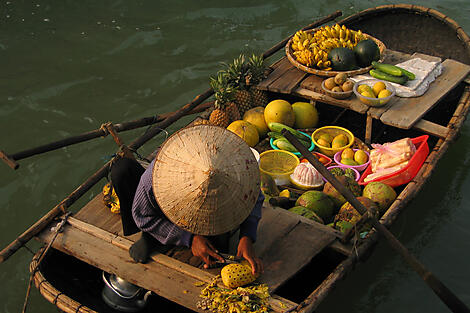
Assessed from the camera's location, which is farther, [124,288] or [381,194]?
[381,194]

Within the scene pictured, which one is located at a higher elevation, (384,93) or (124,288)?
(384,93)

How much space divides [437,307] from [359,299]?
0.77m

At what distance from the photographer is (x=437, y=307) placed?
4602 mm

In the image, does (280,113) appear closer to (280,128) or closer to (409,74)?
Answer: (280,128)

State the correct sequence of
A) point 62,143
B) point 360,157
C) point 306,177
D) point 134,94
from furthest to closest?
point 134,94
point 360,157
point 306,177
point 62,143

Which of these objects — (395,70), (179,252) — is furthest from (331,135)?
(179,252)

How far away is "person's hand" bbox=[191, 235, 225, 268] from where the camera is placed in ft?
10.6

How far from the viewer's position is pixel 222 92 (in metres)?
5.26

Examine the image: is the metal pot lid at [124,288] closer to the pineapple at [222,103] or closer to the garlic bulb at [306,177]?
the garlic bulb at [306,177]

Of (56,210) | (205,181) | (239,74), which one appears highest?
(205,181)

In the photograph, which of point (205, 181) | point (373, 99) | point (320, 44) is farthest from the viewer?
point (320, 44)

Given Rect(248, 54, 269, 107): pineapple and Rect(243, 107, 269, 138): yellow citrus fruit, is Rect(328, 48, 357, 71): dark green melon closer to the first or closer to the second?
Rect(248, 54, 269, 107): pineapple

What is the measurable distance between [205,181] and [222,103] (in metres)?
2.72

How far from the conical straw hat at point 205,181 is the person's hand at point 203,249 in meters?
0.35
